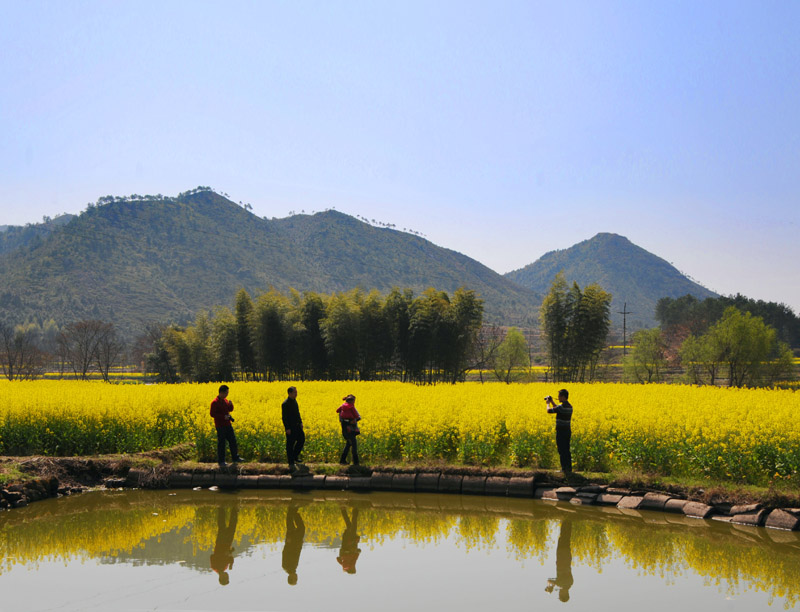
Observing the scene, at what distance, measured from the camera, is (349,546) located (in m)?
9.20

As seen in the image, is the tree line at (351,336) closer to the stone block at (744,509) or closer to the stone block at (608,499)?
the stone block at (608,499)

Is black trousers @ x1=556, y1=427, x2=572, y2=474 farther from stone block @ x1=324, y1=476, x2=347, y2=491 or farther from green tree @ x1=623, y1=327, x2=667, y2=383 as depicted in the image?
green tree @ x1=623, y1=327, x2=667, y2=383

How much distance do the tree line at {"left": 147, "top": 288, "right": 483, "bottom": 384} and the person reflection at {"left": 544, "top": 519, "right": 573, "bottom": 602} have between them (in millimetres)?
25779

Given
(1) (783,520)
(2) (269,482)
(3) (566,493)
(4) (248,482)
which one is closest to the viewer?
(1) (783,520)

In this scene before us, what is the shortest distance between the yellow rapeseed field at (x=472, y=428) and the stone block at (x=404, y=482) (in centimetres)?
123

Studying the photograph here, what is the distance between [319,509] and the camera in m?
11.7

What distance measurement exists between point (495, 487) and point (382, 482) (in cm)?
227

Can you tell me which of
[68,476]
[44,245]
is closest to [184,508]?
[68,476]

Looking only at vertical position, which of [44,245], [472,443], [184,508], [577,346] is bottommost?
[184,508]

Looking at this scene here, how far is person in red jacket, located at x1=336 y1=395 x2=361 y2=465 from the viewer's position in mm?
13828

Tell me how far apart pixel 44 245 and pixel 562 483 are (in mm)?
185158

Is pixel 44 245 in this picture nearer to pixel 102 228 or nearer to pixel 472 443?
pixel 102 228

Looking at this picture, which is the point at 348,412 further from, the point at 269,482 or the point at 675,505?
the point at 675,505

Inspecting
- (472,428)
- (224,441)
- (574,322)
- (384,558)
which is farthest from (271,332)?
(384,558)
